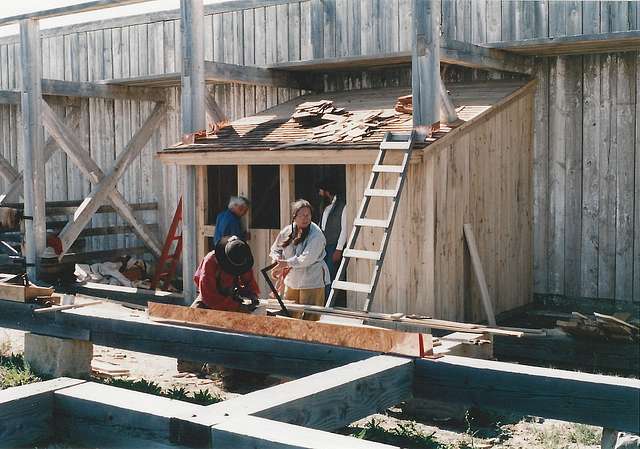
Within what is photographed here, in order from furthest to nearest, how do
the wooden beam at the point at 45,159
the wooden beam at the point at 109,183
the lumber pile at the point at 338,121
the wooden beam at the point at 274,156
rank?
the wooden beam at the point at 45,159 → the wooden beam at the point at 109,183 → the lumber pile at the point at 338,121 → the wooden beam at the point at 274,156

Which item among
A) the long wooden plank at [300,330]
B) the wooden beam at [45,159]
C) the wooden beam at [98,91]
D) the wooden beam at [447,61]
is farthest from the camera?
the wooden beam at [45,159]

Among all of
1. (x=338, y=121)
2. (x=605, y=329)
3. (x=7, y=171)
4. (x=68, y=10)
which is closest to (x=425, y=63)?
(x=338, y=121)

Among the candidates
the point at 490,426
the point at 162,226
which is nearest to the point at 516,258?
the point at 490,426

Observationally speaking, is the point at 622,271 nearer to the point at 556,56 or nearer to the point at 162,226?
the point at 556,56

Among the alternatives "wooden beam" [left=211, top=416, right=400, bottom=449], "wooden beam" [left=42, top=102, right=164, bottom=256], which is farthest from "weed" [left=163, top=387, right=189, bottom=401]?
"wooden beam" [left=42, top=102, right=164, bottom=256]

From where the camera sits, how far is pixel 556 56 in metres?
12.1

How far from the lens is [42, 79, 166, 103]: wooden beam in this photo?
14.3m

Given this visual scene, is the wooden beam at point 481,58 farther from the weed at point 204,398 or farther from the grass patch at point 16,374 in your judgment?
the grass patch at point 16,374

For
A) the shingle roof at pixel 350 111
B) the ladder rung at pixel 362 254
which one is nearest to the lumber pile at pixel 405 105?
the shingle roof at pixel 350 111

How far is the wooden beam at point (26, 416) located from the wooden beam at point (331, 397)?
33.0 inches

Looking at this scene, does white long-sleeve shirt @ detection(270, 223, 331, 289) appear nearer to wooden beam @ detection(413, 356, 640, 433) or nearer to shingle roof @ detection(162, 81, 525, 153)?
shingle roof @ detection(162, 81, 525, 153)

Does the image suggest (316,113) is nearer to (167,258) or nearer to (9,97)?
(167,258)

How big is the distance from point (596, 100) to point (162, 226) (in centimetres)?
817

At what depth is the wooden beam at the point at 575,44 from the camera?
1074cm
